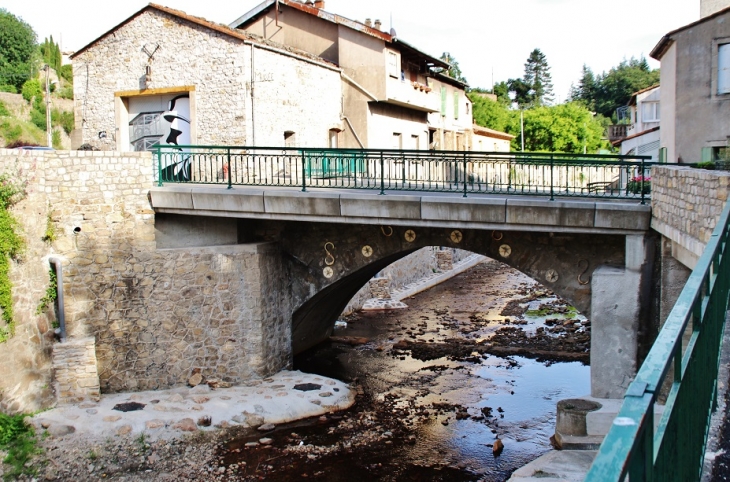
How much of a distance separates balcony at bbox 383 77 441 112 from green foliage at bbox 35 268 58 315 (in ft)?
43.2

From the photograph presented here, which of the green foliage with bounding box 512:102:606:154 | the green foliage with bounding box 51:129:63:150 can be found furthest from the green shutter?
the green foliage with bounding box 51:129:63:150

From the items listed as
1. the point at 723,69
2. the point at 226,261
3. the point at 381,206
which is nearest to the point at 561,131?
the point at 723,69

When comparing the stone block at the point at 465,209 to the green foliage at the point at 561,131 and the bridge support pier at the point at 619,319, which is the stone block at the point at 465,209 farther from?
the green foliage at the point at 561,131

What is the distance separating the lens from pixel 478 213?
1156 cm

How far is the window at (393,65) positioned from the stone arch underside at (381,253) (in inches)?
356

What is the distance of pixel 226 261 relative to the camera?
45.5 ft

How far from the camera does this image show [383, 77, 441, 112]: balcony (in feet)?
77.6

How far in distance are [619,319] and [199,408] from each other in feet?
23.5

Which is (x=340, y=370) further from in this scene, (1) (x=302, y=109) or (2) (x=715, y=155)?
(2) (x=715, y=155)

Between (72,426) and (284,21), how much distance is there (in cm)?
1596

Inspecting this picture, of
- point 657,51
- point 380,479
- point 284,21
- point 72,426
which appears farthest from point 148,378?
point 657,51

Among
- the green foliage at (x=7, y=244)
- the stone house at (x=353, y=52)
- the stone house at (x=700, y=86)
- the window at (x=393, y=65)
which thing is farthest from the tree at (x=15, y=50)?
the stone house at (x=700, y=86)

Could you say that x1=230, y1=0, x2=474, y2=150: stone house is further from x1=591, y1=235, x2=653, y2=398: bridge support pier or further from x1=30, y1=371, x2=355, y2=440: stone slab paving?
x1=591, y1=235, x2=653, y2=398: bridge support pier

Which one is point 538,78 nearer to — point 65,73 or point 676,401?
point 65,73
